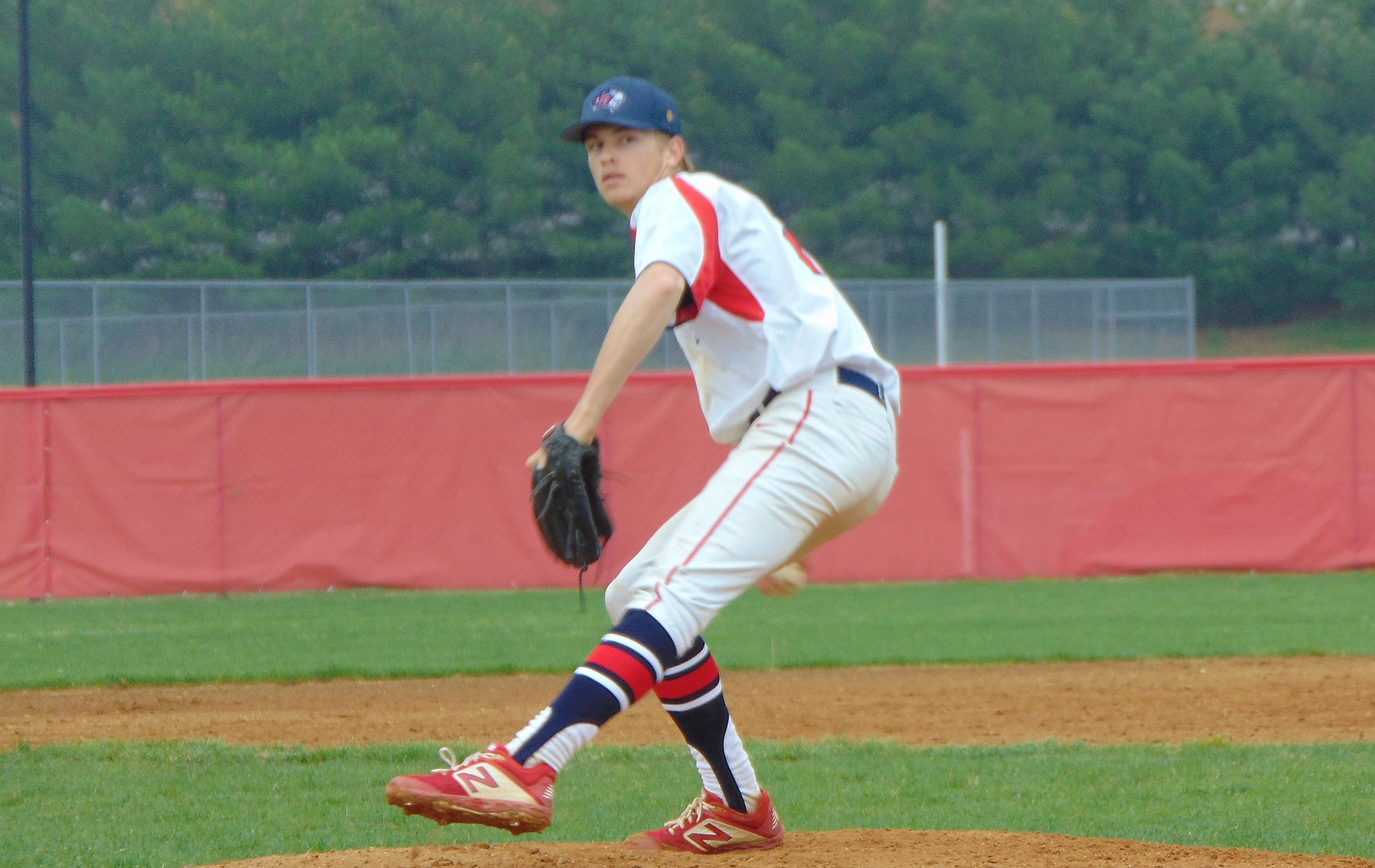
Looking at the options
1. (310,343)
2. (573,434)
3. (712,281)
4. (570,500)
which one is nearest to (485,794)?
(570,500)

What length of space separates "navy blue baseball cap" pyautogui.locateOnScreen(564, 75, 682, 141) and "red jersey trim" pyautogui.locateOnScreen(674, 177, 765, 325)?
16cm

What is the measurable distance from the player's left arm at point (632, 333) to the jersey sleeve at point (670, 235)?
2 centimetres

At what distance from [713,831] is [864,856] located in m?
0.39

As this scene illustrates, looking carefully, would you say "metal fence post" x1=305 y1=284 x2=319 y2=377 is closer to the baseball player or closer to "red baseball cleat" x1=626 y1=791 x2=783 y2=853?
"red baseball cleat" x1=626 y1=791 x2=783 y2=853

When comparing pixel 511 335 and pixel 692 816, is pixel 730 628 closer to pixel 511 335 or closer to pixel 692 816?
pixel 692 816

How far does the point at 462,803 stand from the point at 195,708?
5001mm

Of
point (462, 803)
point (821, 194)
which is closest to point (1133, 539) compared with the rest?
point (462, 803)

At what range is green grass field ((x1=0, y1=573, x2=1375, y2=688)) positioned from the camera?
897 cm

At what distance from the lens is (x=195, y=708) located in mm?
7559

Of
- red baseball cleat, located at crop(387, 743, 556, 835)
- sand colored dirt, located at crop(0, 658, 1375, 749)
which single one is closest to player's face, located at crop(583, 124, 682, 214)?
red baseball cleat, located at crop(387, 743, 556, 835)

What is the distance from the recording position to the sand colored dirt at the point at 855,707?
6.71 m

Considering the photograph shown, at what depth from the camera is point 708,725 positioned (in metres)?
3.86

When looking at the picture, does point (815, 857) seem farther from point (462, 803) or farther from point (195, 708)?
point (195, 708)

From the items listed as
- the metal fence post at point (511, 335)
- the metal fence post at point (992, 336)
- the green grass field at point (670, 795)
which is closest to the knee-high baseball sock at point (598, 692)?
the green grass field at point (670, 795)
